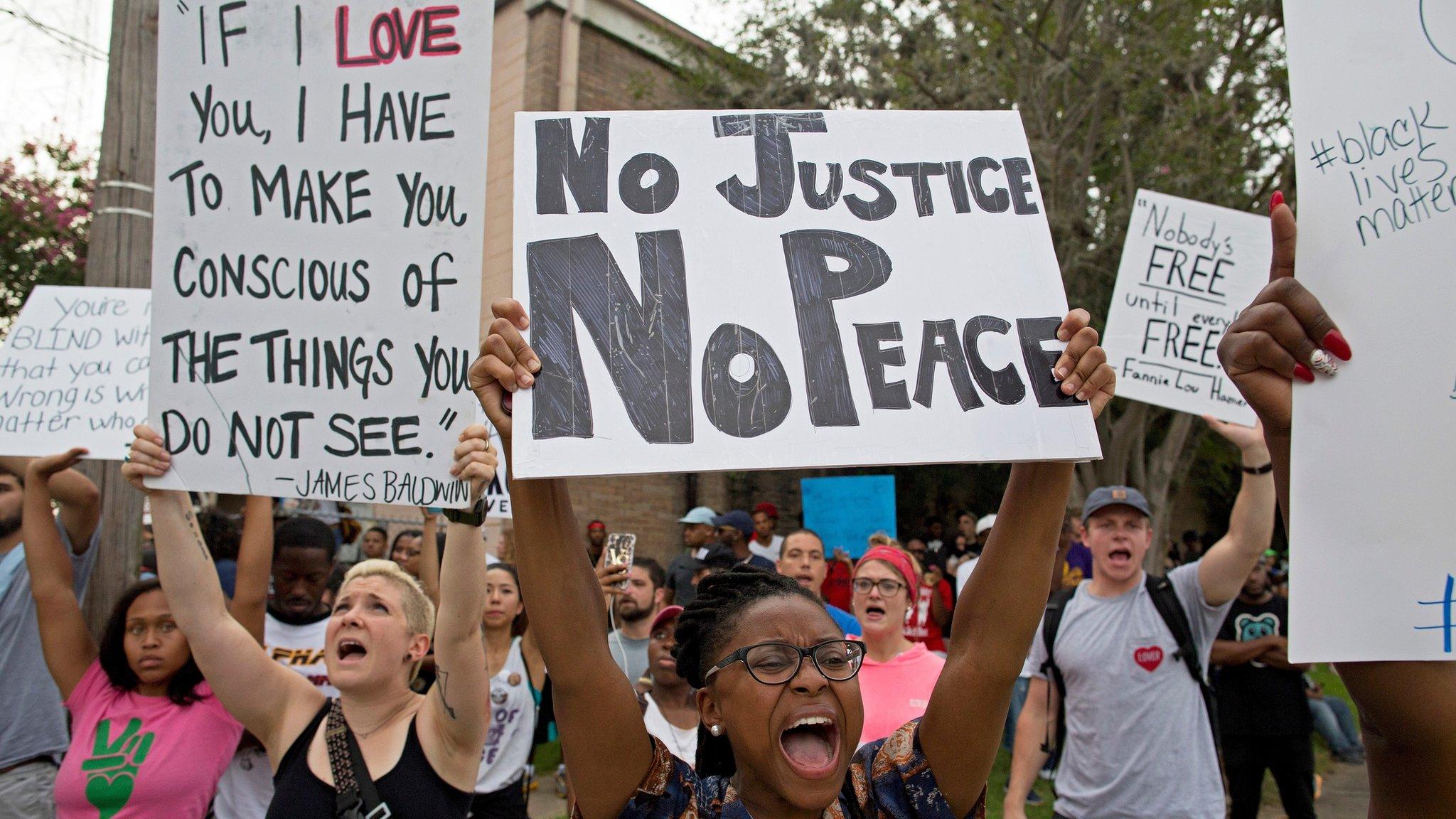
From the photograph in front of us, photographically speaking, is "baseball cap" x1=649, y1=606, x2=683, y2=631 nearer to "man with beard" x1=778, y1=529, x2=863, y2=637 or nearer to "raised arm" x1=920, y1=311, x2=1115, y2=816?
"man with beard" x1=778, y1=529, x2=863, y2=637

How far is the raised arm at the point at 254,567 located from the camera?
10.8 feet

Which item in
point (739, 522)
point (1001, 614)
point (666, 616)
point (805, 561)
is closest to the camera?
point (1001, 614)

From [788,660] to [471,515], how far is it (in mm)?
1124

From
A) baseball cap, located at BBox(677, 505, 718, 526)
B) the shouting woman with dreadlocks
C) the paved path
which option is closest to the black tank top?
the shouting woman with dreadlocks

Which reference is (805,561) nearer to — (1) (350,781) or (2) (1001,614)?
(1) (350,781)

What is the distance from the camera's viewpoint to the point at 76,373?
12.8 ft

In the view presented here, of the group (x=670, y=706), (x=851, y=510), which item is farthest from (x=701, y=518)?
(x=670, y=706)

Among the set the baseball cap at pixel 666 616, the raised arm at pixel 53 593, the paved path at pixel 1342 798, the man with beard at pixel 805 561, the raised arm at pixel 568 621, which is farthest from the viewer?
the paved path at pixel 1342 798

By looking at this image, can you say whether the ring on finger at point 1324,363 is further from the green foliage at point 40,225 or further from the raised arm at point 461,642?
the green foliage at point 40,225

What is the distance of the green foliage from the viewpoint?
1250cm

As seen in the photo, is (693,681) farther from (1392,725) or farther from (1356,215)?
(1356,215)

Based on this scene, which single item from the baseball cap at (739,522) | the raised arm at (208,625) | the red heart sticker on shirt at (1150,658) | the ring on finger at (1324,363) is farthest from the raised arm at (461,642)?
the baseball cap at (739,522)

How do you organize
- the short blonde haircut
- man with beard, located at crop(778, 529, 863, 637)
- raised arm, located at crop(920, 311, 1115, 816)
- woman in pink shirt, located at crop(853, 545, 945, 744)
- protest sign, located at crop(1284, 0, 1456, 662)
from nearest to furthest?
1. protest sign, located at crop(1284, 0, 1456, 662)
2. raised arm, located at crop(920, 311, 1115, 816)
3. the short blonde haircut
4. woman in pink shirt, located at crop(853, 545, 945, 744)
5. man with beard, located at crop(778, 529, 863, 637)

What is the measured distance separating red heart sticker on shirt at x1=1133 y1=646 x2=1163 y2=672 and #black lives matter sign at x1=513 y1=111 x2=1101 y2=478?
2.16 metres
